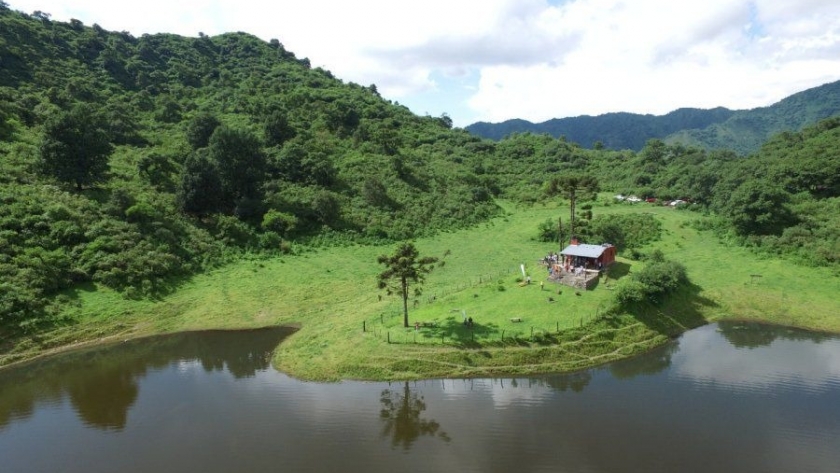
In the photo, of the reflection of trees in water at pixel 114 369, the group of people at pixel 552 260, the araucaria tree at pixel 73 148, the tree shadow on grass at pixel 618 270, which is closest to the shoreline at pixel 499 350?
the reflection of trees in water at pixel 114 369

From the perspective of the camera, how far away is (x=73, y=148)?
64.5 m

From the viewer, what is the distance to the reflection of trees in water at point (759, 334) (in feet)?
139

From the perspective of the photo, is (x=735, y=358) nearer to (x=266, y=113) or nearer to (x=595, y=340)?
(x=595, y=340)

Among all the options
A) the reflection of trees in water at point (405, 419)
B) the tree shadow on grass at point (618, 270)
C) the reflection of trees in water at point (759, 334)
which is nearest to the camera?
the reflection of trees in water at point (405, 419)

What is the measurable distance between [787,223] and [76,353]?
287 ft

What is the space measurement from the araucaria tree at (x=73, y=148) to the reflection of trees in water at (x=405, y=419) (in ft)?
193

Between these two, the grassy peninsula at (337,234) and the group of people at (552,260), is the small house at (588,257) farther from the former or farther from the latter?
the grassy peninsula at (337,234)

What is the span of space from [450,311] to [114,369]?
98.3 ft

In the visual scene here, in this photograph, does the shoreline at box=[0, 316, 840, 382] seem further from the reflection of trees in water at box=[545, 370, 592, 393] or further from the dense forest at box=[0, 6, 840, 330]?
the dense forest at box=[0, 6, 840, 330]

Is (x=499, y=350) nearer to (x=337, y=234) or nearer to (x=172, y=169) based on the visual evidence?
(x=337, y=234)

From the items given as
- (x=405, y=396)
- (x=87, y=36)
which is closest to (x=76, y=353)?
(x=405, y=396)

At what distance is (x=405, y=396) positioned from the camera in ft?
111

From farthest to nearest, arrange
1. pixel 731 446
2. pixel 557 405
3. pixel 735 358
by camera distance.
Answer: pixel 735 358 < pixel 557 405 < pixel 731 446

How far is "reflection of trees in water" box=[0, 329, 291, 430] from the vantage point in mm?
33469
